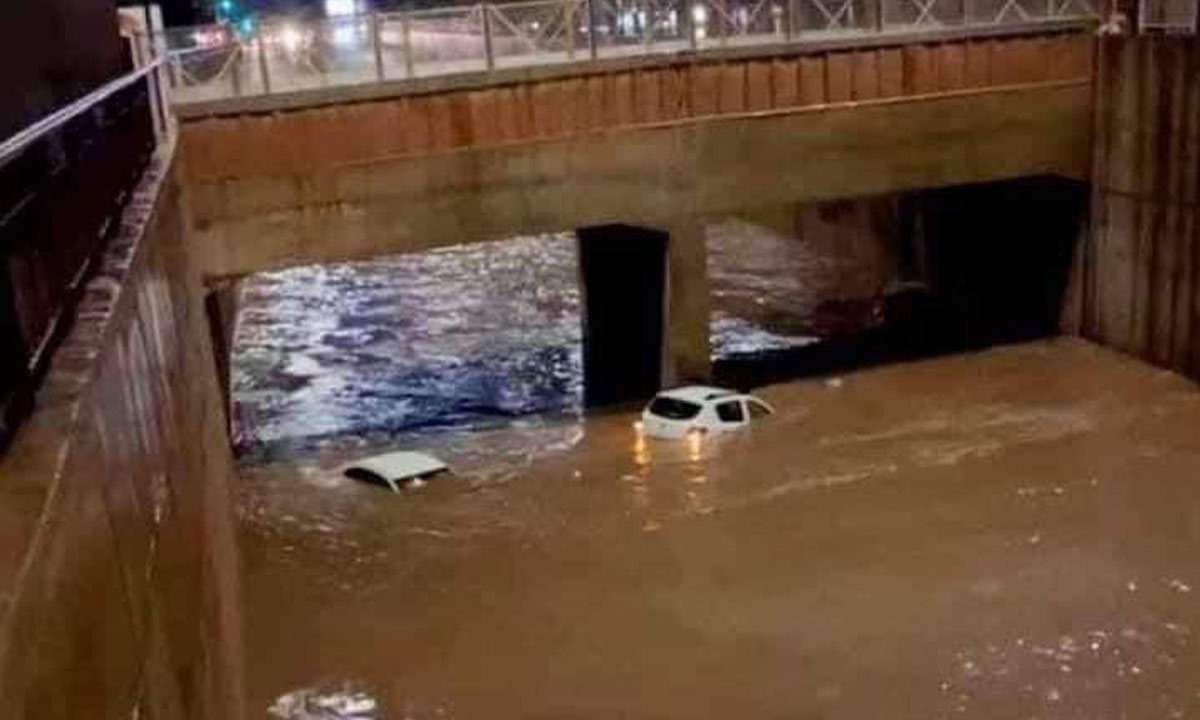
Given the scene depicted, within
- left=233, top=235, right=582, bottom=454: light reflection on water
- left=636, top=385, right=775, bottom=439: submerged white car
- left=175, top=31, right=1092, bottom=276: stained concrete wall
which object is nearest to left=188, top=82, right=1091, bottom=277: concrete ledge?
left=175, top=31, right=1092, bottom=276: stained concrete wall

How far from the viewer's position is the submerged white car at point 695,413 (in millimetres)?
19078

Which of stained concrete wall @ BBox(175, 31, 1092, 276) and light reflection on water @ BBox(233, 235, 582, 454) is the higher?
stained concrete wall @ BBox(175, 31, 1092, 276)

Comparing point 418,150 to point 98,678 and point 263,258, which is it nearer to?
point 263,258

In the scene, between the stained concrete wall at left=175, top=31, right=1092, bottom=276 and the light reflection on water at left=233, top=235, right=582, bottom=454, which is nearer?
the stained concrete wall at left=175, top=31, right=1092, bottom=276

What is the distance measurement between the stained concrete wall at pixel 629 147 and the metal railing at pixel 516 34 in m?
0.44

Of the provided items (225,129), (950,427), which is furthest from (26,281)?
(950,427)

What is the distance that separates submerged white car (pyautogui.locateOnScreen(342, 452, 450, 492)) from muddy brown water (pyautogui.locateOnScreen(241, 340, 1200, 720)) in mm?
256

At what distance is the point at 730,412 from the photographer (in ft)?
63.6

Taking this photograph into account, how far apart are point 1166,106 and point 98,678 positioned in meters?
19.7

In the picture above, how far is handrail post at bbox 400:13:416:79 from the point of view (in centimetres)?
1842

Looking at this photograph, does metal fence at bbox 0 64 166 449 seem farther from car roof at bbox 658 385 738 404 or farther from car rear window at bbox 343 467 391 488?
car roof at bbox 658 385 738 404

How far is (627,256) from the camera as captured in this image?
2291cm

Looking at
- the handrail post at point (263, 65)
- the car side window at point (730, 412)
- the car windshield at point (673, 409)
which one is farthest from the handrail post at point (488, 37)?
the car side window at point (730, 412)

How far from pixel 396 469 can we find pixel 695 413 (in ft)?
13.4
